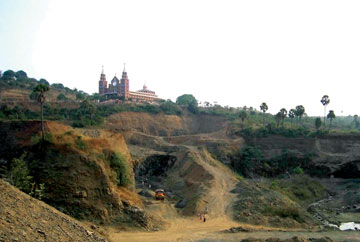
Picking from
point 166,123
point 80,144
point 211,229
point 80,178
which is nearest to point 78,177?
point 80,178

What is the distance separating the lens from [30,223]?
47.5 ft

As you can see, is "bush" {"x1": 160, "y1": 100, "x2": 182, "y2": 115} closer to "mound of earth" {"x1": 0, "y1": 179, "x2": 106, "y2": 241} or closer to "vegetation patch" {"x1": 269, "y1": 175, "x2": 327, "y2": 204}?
"vegetation patch" {"x1": 269, "y1": 175, "x2": 327, "y2": 204}

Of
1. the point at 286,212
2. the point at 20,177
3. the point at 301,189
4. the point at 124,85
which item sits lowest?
the point at 301,189

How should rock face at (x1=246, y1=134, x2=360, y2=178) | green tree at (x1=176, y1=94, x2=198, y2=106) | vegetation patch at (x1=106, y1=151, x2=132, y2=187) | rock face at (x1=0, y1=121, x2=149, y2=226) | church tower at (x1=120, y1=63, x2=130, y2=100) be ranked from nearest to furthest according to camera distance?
rock face at (x1=0, y1=121, x2=149, y2=226)
vegetation patch at (x1=106, y1=151, x2=132, y2=187)
rock face at (x1=246, y1=134, x2=360, y2=178)
church tower at (x1=120, y1=63, x2=130, y2=100)
green tree at (x1=176, y1=94, x2=198, y2=106)

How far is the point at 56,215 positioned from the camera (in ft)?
56.9

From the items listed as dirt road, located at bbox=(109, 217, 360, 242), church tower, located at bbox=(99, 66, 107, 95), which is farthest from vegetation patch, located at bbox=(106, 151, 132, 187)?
church tower, located at bbox=(99, 66, 107, 95)

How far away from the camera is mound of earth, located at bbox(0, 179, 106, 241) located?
42.9 ft

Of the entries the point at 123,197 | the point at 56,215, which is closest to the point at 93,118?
the point at 123,197

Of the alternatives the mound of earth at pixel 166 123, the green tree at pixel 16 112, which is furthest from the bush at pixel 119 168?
the mound of earth at pixel 166 123

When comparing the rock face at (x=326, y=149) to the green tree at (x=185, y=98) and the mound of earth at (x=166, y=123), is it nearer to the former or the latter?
the mound of earth at (x=166, y=123)

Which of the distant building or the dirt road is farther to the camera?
the distant building

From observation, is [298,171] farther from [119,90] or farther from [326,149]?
[119,90]

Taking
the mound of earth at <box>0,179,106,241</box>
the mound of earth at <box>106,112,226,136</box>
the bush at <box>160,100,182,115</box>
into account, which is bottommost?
the mound of earth at <box>0,179,106,241</box>

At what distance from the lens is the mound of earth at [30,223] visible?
42.9 feet
